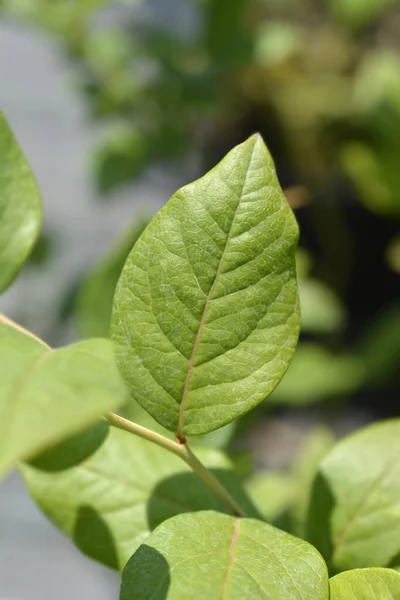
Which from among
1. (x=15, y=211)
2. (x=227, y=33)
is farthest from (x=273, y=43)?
→ (x=15, y=211)

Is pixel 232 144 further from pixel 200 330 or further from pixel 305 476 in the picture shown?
pixel 200 330

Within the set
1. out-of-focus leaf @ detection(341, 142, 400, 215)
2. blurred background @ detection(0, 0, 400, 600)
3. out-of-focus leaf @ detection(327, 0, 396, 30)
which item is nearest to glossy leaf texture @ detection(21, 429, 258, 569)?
blurred background @ detection(0, 0, 400, 600)

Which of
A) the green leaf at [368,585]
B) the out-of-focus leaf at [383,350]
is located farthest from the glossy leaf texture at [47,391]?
the out-of-focus leaf at [383,350]

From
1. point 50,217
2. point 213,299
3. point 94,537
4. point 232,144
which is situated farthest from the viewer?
point 50,217

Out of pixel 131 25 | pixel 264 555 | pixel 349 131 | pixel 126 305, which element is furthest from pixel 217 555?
pixel 131 25

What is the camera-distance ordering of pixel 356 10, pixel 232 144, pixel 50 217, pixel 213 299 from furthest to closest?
pixel 50 217
pixel 232 144
pixel 356 10
pixel 213 299

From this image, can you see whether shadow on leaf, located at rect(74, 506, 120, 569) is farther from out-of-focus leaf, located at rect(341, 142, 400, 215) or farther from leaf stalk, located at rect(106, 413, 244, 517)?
out-of-focus leaf, located at rect(341, 142, 400, 215)
